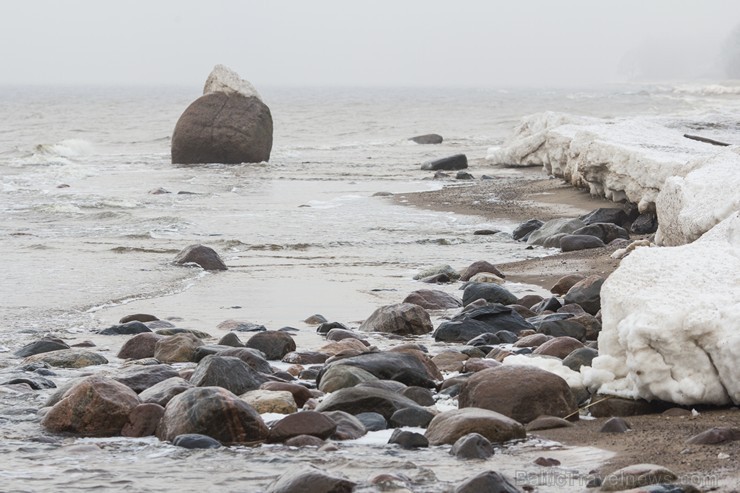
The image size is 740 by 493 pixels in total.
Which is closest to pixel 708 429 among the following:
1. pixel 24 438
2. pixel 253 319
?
pixel 24 438

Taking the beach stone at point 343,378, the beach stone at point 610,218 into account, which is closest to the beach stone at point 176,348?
the beach stone at point 343,378

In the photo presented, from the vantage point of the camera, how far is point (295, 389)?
520 centimetres

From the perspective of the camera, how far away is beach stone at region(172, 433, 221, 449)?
442 cm

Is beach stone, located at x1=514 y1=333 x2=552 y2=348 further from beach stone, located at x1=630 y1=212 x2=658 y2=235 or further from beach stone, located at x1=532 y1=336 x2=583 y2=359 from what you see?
beach stone, located at x1=630 y1=212 x2=658 y2=235

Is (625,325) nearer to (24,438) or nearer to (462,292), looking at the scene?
(24,438)

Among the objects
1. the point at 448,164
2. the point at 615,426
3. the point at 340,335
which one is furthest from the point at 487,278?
the point at 448,164

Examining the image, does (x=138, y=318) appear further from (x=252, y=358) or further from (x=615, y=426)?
(x=615, y=426)

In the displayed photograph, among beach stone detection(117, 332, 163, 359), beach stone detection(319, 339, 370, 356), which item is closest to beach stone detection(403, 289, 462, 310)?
beach stone detection(319, 339, 370, 356)

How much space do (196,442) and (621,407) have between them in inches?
74.3

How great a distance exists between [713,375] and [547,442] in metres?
0.79

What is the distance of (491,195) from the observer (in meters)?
16.6

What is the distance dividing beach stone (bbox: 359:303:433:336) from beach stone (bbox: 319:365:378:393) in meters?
1.73

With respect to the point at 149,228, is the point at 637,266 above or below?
above

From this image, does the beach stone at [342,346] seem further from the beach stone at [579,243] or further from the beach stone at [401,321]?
the beach stone at [579,243]
